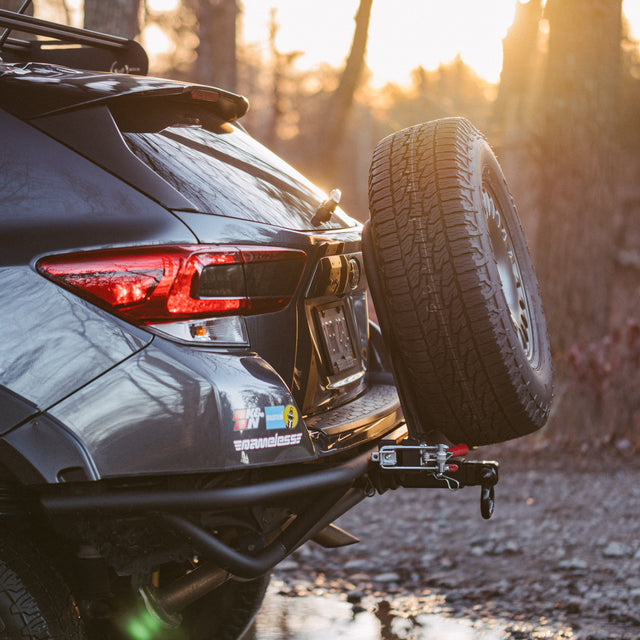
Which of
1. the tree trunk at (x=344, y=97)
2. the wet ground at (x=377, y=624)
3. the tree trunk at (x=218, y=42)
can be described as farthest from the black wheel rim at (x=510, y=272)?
the tree trunk at (x=218, y=42)

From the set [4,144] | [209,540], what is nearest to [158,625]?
[209,540]

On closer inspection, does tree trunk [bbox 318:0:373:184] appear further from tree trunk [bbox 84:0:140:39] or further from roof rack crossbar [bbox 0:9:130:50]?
roof rack crossbar [bbox 0:9:130:50]

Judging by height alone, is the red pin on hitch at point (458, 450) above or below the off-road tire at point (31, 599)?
above

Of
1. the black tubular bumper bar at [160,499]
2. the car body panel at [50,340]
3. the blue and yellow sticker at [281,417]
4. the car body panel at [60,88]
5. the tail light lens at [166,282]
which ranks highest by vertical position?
the car body panel at [60,88]

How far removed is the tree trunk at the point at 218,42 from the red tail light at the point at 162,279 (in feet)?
38.2

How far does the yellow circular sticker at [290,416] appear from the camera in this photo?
8.59 ft

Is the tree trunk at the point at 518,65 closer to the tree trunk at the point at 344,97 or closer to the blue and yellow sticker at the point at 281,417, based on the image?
the tree trunk at the point at 344,97

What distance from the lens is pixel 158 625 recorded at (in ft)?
9.13

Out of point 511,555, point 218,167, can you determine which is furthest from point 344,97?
point 218,167

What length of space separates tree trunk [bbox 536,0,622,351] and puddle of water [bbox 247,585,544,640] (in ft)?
16.0

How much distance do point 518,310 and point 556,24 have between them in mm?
5553

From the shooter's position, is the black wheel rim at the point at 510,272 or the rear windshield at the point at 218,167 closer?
the rear windshield at the point at 218,167

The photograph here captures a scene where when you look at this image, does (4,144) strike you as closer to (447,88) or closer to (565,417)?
(565,417)

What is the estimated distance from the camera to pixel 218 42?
15.6m
